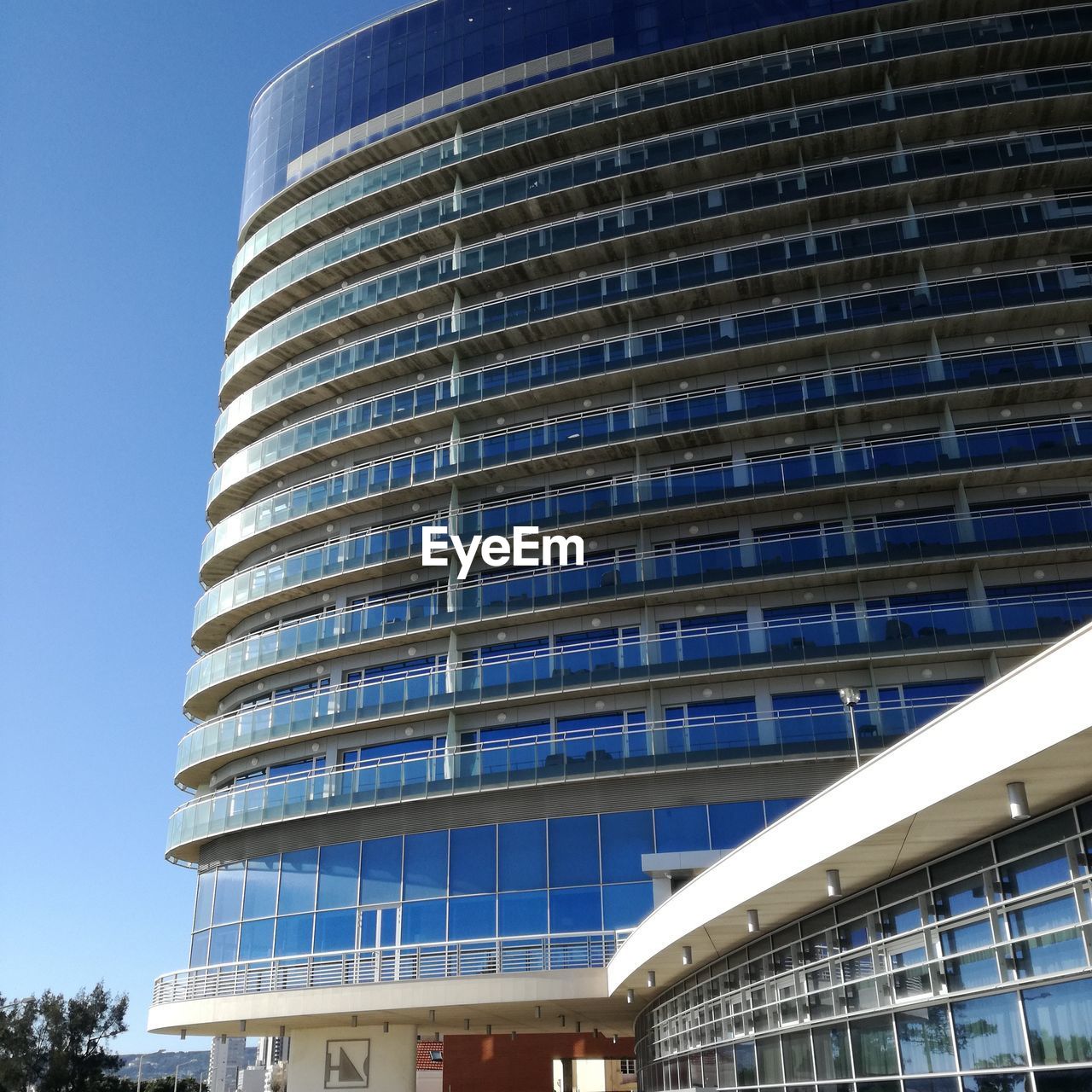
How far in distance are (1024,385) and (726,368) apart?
31.7ft

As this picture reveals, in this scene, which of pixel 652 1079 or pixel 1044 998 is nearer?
pixel 1044 998

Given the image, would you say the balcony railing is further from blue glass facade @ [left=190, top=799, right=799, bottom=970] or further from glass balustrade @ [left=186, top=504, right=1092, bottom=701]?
glass balustrade @ [left=186, top=504, right=1092, bottom=701]

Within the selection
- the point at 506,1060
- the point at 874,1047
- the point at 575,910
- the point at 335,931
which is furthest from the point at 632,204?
the point at 874,1047

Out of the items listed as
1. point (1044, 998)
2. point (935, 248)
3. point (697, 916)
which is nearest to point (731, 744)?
point (697, 916)

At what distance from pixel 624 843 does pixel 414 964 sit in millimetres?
7104

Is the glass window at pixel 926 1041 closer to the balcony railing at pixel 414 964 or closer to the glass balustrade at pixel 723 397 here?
the balcony railing at pixel 414 964

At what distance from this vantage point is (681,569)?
35.7 m

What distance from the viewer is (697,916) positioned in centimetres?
1867

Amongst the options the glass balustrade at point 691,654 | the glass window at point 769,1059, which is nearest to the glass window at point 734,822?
the glass balustrade at point 691,654

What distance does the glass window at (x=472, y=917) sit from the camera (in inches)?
1288

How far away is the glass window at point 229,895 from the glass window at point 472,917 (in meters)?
8.43

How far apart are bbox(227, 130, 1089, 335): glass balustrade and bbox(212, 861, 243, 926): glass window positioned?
861 inches

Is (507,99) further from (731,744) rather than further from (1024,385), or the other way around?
(731,744)

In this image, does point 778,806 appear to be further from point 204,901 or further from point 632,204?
point 632,204
